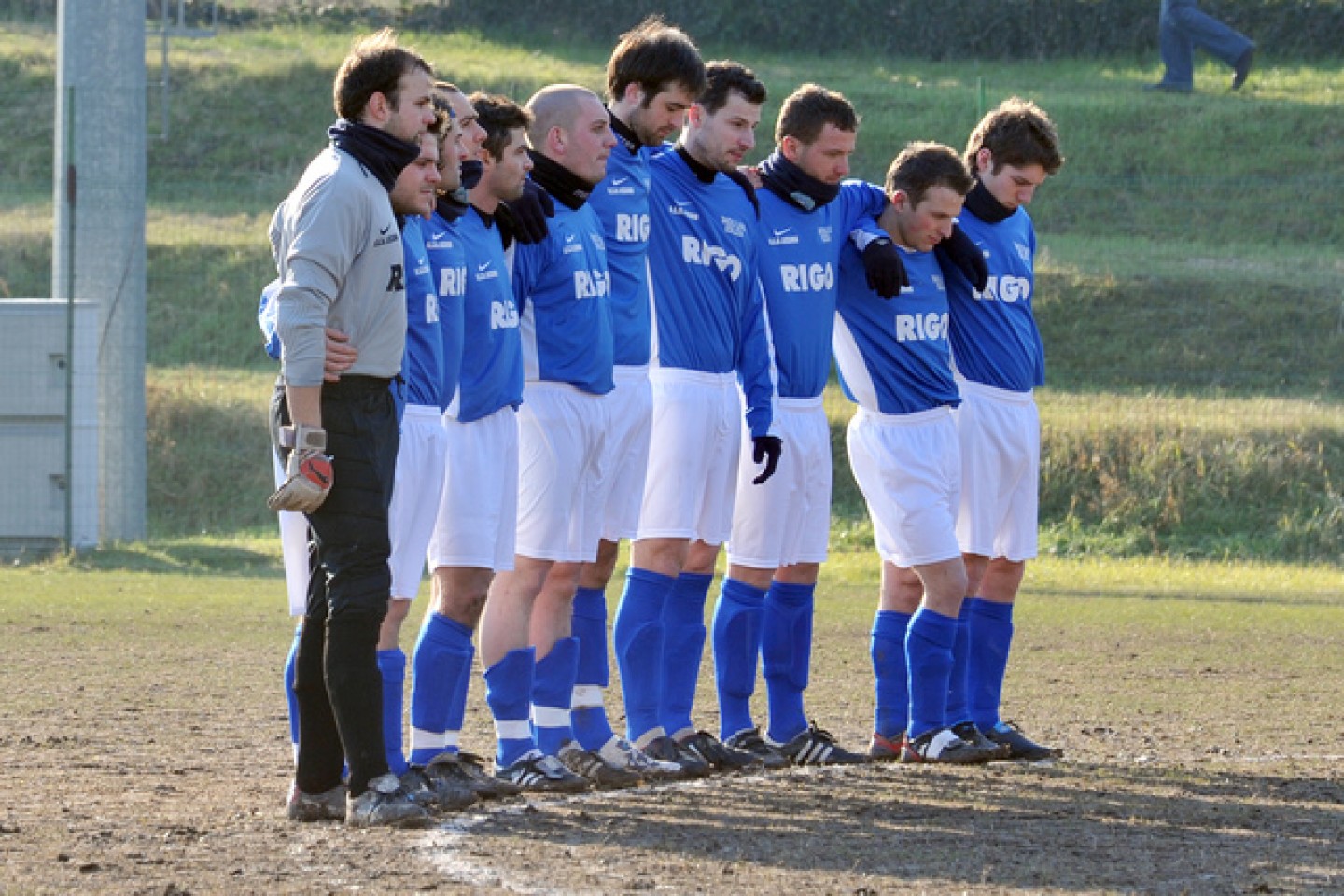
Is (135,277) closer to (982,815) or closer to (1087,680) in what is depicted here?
(1087,680)

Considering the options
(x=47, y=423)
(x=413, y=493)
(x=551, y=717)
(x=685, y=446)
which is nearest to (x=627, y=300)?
(x=685, y=446)

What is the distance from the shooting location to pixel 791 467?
7.62 metres

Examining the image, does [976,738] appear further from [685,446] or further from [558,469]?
[558,469]

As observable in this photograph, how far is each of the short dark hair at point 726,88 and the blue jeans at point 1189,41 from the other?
22.3 metres

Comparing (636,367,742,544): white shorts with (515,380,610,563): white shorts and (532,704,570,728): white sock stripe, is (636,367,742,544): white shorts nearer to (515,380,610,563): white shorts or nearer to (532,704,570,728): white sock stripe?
(515,380,610,563): white shorts

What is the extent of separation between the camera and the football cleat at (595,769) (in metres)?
6.76

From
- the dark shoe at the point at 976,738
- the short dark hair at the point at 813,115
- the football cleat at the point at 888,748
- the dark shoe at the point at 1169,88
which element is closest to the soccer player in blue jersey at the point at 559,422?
the short dark hair at the point at 813,115

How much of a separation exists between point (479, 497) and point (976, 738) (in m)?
2.26

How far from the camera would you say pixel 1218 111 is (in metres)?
26.9

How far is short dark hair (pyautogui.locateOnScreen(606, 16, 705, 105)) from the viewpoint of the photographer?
7.20 metres

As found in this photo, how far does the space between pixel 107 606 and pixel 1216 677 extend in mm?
6180

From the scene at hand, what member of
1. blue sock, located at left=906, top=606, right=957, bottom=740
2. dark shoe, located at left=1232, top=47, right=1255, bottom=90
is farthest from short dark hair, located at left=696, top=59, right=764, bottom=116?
dark shoe, located at left=1232, top=47, right=1255, bottom=90

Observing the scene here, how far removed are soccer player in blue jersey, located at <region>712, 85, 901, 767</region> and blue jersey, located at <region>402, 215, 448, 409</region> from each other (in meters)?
1.66

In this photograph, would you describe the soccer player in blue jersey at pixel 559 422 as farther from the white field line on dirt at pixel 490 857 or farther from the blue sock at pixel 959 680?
the blue sock at pixel 959 680
